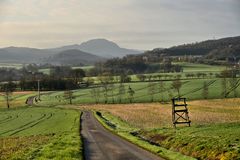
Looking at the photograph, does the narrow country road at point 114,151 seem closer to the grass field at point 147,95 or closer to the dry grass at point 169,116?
the dry grass at point 169,116

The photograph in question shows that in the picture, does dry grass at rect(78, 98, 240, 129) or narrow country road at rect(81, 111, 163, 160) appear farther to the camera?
dry grass at rect(78, 98, 240, 129)

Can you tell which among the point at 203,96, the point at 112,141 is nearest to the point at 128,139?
the point at 112,141

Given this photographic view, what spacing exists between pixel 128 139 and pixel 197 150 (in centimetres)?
1099

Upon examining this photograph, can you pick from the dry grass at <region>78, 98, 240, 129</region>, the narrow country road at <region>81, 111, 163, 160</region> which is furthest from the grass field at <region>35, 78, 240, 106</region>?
the narrow country road at <region>81, 111, 163, 160</region>

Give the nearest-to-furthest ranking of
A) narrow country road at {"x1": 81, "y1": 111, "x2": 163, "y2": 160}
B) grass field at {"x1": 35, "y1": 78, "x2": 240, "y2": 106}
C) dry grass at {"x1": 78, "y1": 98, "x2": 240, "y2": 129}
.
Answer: narrow country road at {"x1": 81, "y1": 111, "x2": 163, "y2": 160} → dry grass at {"x1": 78, "y1": 98, "x2": 240, "y2": 129} → grass field at {"x1": 35, "y1": 78, "x2": 240, "y2": 106}

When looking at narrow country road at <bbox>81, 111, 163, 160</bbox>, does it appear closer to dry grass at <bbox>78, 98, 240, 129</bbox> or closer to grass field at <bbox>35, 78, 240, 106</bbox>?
dry grass at <bbox>78, 98, 240, 129</bbox>

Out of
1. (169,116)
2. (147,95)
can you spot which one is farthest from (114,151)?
(147,95)

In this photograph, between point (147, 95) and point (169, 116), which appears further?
point (147, 95)

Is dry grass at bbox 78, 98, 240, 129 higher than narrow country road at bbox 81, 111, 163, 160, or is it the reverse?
narrow country road at bbox 81, 111, 163, 160

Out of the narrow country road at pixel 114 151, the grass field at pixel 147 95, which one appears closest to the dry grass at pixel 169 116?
the narrow country road at pixel 114 151

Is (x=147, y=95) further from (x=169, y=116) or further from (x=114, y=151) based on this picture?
(x=114, y=151)

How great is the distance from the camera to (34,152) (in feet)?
94.1

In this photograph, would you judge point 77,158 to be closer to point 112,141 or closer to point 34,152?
point 34,152

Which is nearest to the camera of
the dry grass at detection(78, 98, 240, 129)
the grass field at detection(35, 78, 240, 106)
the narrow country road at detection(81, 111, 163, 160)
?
the narrow country road at detection(81, 111, 163, 160)
